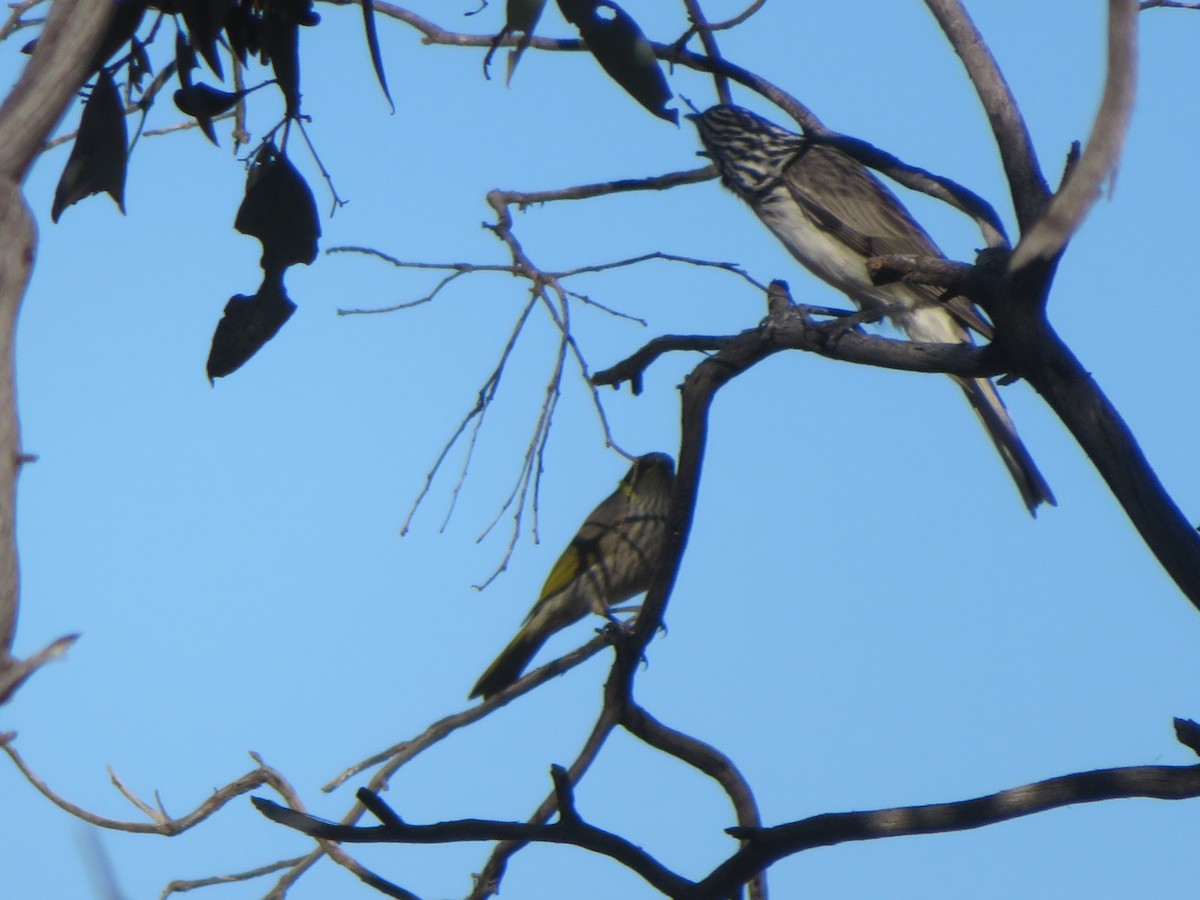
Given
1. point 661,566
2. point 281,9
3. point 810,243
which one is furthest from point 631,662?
point 810,243

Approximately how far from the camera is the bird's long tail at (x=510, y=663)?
4117 mm

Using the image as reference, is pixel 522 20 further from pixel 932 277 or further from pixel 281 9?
pixel 932 277

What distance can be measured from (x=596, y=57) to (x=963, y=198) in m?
A: 0.60

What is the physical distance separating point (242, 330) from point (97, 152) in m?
0.35

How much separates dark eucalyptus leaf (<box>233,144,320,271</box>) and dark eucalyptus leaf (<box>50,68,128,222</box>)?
0.65 feet

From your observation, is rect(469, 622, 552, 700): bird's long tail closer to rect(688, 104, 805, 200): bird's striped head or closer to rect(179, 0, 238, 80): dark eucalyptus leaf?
rect(688, 104, 805, 200): bird's striped head

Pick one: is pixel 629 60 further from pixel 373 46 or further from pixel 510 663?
pixel 510 663

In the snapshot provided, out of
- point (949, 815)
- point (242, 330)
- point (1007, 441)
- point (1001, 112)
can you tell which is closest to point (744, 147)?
point (1007, 441)

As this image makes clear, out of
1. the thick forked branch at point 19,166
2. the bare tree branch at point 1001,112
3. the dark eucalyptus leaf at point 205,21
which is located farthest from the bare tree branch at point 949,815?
the dark eucalyptus leaf at point 205,21

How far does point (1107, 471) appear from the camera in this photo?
178 cm

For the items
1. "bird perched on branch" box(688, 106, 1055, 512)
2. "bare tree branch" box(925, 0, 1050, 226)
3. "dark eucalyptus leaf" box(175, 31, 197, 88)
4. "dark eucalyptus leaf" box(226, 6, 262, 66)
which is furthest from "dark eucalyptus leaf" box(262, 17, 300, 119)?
"bird perched on branch" box(688, 106, 1055, 512)

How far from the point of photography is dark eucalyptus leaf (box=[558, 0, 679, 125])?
7.07 feet

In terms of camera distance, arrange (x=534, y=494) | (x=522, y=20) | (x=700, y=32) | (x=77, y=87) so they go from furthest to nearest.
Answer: (x=700, y=32)
(x=534, y=494)
(x=522, y=20)
(x=77, y=87)

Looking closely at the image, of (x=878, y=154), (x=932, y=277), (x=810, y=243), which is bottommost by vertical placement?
(x=932, y=277)
